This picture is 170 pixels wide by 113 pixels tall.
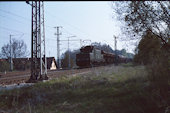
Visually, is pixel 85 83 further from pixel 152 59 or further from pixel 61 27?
pixel 61 27

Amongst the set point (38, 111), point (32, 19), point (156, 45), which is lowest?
point (38, 111)

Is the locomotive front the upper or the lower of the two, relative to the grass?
upper

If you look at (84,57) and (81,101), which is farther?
(84,57)

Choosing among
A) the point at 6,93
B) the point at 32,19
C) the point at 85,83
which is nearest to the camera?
the point at 6,93

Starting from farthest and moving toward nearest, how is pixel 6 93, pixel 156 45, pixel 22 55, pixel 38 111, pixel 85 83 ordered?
1. pixel 22 55
2. pixel 85 83
3. pixel 6 93
4. pixel 156 45
5. pixel 38 111


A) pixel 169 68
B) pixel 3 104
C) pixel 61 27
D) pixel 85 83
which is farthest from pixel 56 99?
pixel 61 27

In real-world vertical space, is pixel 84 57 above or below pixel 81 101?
above

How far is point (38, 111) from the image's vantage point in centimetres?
781

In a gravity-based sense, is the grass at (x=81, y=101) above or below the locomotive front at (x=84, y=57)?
below

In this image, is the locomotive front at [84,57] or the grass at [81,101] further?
the locomotive front at [84,57]

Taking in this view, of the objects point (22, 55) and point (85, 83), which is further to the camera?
point (22, 55)

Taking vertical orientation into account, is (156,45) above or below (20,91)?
above

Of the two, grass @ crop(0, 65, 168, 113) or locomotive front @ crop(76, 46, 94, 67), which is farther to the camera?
locomotive front @ crop(76, 46, 94, 67)

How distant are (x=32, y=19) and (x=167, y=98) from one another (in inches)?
495
